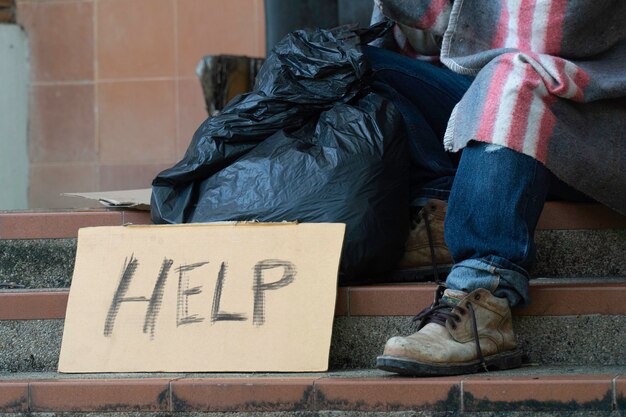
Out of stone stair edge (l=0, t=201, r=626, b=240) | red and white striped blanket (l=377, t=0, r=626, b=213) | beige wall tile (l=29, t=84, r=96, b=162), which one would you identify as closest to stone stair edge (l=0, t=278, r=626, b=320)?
red and white striped blanket (l=377, t=0, r=626, b=213)

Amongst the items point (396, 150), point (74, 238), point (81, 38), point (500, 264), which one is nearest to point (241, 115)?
point (396, 150)

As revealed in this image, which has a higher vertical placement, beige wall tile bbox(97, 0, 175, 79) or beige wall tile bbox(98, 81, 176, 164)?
beige wall tile bbox(97, 0, 175, 79)

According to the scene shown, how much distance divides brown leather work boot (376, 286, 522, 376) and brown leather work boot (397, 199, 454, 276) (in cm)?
36

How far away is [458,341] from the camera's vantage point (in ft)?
7.40

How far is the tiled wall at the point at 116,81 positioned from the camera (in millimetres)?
5090

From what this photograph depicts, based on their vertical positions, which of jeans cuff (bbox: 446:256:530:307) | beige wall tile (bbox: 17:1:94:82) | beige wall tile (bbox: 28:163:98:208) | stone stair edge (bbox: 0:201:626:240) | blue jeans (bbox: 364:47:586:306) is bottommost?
beige wall tile (bbox: 28:163:98:208)

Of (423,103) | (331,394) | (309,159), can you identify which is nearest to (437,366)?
(331,394)

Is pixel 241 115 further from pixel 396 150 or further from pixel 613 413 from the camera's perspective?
pixel 613 413

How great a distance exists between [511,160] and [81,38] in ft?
11.0

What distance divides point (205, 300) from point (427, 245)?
589 mm

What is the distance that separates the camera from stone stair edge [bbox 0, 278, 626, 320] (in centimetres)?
240

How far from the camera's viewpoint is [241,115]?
9.01 feet

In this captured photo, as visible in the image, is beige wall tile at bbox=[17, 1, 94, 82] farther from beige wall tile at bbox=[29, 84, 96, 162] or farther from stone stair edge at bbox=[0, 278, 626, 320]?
stone stair edge at bbox=[0, 278, 626, 320]

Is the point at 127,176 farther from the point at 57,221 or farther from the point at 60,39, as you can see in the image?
the point at 57,221
